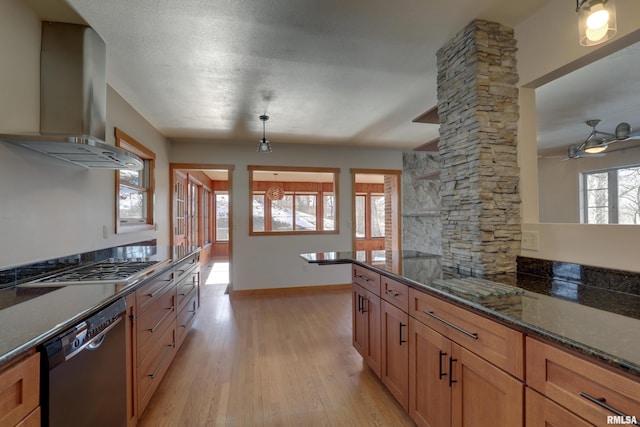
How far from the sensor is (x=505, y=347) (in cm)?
106

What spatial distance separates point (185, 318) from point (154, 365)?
957mm

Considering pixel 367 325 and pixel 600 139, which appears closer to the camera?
pixel 367 325

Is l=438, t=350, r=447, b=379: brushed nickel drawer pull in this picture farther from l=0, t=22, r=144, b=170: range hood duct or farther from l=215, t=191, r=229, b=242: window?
l=215, t=191, r=229, b=242: window

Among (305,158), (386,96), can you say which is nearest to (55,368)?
(386,96)

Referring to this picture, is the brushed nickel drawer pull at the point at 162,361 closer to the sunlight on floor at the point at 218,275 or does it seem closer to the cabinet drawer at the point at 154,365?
the cabinet drawer at the point at 154,365

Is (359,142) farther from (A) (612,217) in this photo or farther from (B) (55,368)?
(B) (55,368)

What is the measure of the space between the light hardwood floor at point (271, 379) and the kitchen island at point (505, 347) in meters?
0.31

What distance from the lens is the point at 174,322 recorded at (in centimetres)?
255

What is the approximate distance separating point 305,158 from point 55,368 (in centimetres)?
449

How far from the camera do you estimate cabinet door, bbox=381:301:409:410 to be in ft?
5.79

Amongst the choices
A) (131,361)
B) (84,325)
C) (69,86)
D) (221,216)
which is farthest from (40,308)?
(221,216)

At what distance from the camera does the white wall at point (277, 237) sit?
4.91 metres

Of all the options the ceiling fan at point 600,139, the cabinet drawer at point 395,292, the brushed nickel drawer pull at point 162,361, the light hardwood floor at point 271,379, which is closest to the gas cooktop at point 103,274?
the brushed nickel drawer pull at point 162,361

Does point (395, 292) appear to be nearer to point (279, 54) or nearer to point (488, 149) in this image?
point (488, 149)
